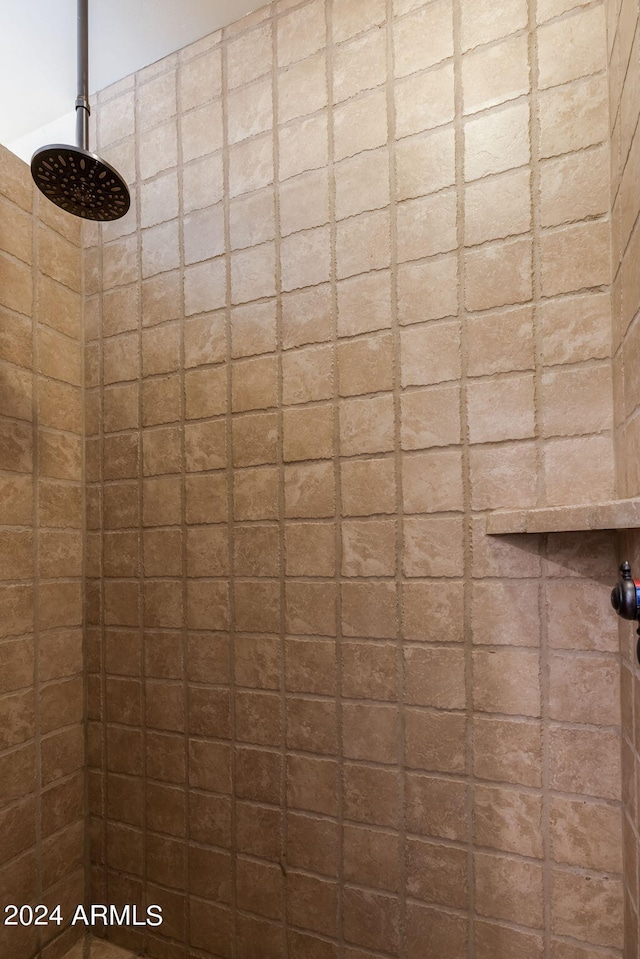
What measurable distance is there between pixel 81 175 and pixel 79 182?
0.06ft

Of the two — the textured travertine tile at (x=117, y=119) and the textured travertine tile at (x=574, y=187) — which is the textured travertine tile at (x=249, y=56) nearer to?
the textured travertine tile at (x=117, y=119)

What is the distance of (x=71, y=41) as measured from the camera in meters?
1.16

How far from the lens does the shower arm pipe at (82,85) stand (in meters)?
0.91

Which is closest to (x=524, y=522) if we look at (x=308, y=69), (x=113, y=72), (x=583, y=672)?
(x=583, y=672)

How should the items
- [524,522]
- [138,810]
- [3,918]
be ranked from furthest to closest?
1. [138,810]
2. [3,918]
3. [524,522]

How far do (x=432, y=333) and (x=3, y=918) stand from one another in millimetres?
1300

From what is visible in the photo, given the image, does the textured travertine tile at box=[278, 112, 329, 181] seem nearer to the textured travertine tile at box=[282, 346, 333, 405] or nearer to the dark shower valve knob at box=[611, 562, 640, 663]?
Answer: the textured travertine tile at box=[282, 346, 333, 405]

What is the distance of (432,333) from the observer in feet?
3.03

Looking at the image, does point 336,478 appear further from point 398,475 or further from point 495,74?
point 495,74

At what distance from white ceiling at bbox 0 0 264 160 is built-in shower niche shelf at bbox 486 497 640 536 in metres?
1.09

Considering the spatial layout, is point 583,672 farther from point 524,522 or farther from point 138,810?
point 138,810

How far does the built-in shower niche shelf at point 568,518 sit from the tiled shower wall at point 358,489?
0.07 meters

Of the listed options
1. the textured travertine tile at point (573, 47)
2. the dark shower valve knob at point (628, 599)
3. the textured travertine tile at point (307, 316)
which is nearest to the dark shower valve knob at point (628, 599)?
the dark shower valve knob at point (628, 599)

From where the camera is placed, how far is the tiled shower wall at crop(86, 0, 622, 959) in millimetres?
A: 836
